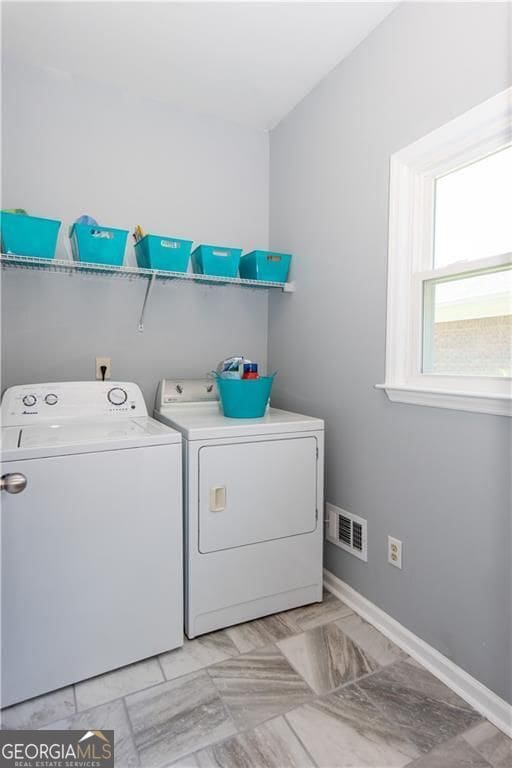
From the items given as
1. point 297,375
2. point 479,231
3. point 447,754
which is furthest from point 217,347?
point 447,754

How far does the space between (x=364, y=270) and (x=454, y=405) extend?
0.72m

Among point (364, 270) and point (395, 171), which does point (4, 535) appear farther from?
point (395, 171)

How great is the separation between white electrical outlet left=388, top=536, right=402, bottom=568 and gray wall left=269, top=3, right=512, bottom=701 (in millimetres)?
29

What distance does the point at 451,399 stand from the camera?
4.59 feet

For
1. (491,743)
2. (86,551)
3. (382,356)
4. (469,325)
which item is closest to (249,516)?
(86,551)

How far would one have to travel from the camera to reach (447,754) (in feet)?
3.85

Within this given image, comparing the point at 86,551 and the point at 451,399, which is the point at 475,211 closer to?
the point at 451,399

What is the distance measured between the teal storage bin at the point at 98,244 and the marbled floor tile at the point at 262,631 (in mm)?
1655

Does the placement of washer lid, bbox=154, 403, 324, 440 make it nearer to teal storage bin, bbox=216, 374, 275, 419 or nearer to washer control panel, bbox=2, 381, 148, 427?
teal storage bin, bbox=216, 374, 275, 419

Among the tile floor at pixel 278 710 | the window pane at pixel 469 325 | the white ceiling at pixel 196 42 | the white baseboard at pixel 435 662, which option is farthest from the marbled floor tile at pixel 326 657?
the white ceiling at pixel 196 42

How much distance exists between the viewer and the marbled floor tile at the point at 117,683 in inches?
53.4

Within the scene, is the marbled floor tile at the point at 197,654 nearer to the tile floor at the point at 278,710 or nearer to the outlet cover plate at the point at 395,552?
the tile floor at the point at 278,710

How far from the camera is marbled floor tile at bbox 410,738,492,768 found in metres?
1.14

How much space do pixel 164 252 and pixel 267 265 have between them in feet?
1.85
